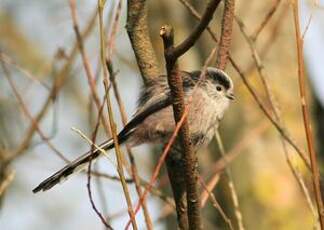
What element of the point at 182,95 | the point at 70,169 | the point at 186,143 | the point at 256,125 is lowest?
the point at 256,125

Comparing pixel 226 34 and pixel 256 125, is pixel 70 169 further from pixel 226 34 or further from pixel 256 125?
pixel 256 125

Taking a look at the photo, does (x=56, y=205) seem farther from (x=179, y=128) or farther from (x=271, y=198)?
(x=179, y=128)

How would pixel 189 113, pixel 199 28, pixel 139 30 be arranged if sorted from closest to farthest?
pixel 199 28 < pixel 139 30 < pixel 189 113

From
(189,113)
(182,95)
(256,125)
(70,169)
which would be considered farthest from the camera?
(256,125)

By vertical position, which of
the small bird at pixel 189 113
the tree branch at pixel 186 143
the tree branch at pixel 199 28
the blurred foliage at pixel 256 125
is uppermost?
the tree branch at pixel 199 28

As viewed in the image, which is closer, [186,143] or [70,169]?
[186,143]

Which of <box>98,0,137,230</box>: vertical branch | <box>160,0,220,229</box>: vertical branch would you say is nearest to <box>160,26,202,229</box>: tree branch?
<box>160,0,220,229</box>: vertical branch

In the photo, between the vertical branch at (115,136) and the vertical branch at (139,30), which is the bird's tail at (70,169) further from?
the vertical branch at (115,136)

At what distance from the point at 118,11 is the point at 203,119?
0.86 m

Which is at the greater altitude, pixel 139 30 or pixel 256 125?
pixel 139 30

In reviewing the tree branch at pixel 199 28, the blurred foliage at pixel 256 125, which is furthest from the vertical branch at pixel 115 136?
the blurred foliage at pixel 256 125

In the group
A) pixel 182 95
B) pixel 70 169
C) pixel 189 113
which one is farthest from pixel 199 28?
pixel 189 113

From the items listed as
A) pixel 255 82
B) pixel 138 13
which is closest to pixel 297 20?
pixel 138 13

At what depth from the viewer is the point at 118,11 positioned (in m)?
2.65
